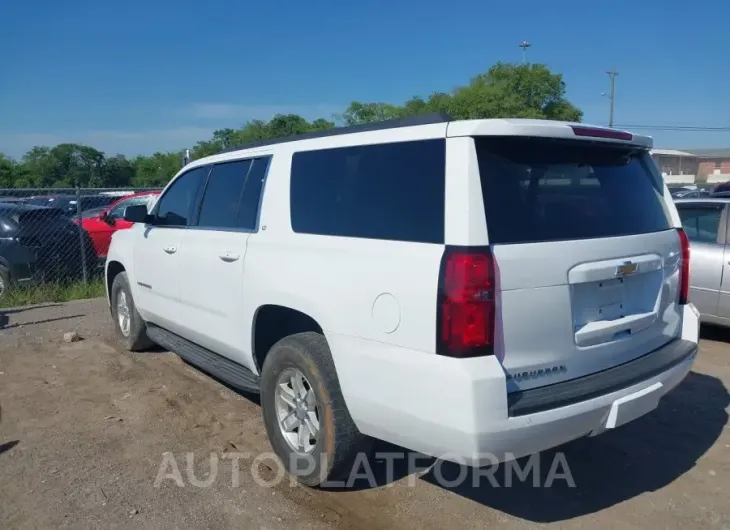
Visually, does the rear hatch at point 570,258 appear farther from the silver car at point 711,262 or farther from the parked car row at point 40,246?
the parked car row at point 40,246

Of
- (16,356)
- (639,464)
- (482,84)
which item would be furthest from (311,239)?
(482,84)

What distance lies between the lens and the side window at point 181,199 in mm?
5293

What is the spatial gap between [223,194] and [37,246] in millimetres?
6792

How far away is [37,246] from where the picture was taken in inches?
403

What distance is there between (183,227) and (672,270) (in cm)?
362

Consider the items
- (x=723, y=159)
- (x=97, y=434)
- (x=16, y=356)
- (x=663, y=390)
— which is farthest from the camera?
(x=723, y=159)

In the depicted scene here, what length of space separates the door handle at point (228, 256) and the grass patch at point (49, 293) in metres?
6.54

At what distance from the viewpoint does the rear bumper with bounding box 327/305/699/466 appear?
2.81 metres

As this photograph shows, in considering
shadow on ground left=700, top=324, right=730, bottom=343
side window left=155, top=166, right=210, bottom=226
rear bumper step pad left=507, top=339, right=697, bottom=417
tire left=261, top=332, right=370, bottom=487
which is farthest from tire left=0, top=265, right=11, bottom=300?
shadow on ground left=700, top=324, right=730, bottom=343

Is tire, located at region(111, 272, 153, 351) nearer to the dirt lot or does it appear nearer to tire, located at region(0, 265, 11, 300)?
the dirt lot

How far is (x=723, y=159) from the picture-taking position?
91.8 meters

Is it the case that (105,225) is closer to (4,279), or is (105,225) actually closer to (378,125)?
(4,279)

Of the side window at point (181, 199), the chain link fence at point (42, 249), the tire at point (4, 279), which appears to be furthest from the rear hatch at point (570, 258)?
the tire at point (4, 279)

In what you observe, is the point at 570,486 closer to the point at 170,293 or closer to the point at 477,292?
the point at 477,292
